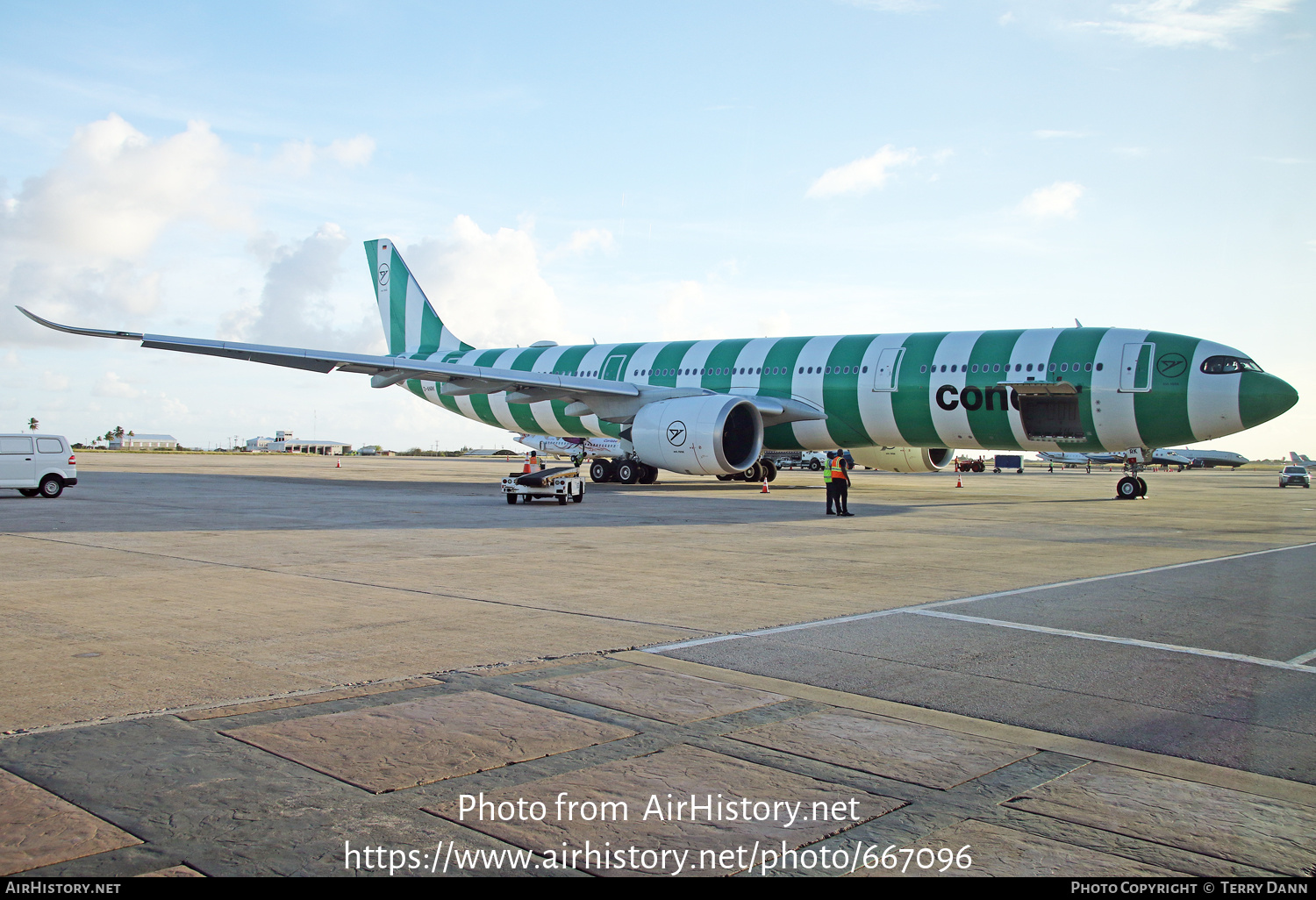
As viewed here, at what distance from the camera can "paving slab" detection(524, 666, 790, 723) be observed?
443 cm

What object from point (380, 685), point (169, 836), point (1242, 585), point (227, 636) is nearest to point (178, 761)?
point (169, 836)

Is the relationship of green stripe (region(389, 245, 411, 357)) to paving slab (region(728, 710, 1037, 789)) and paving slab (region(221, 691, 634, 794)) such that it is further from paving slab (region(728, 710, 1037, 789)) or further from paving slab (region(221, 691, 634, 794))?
paving slab (region(728, 710, 1037, 789))

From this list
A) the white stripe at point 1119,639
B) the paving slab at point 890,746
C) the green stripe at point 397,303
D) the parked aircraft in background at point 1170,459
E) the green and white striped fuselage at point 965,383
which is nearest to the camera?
the paving slab at point 890,746

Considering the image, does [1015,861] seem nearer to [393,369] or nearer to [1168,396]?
[1168,396]

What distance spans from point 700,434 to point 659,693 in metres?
17.0

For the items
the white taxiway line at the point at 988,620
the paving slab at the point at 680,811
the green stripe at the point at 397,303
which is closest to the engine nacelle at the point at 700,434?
the white taxiway line at the point at 988,620

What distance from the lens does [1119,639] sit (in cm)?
631

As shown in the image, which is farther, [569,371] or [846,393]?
[569,371]

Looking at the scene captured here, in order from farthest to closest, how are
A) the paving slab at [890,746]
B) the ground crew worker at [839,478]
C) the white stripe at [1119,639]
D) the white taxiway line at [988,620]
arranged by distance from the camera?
the ground crew worker at [839,478]
the white taxiway line at [988,620]
the white stripe at [1119,639]
the paving slab at [890,746]

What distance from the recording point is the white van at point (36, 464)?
18562mm

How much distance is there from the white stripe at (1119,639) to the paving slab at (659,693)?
8.99ft

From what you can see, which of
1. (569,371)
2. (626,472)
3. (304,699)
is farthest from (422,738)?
(569,371)

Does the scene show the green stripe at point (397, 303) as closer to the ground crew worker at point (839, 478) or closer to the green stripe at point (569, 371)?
the green stripe at point (569, 371)

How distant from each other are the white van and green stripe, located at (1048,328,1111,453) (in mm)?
20606
